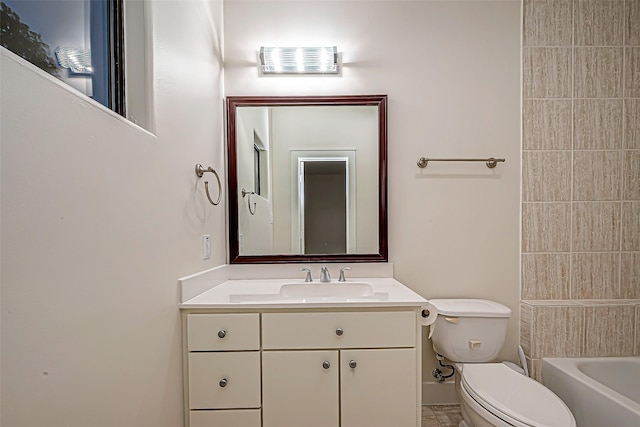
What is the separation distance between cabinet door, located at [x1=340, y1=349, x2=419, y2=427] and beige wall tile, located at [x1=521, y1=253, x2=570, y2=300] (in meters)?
1.03

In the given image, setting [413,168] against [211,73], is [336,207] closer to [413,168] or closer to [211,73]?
[413,168]

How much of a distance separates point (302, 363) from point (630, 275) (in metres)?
2.02

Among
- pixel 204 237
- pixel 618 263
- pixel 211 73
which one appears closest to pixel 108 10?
pixel 211 73

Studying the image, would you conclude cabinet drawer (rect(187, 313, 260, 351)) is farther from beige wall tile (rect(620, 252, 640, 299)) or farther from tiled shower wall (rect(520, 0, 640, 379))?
beige wall tile (rect(620, 252, 640, 299))

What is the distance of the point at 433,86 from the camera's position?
198cm

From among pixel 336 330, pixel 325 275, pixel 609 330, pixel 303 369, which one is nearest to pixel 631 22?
pixel 609 330

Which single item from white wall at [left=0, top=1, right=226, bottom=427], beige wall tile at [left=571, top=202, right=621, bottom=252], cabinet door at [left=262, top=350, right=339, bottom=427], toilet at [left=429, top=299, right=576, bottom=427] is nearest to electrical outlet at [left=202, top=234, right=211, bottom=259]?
white wall at [left=0, top=1, right=226, bottom=427]

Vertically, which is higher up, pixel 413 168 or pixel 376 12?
pixel 376 12

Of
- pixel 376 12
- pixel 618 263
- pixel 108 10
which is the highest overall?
pixel 376 12

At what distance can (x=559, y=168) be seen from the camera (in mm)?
1971

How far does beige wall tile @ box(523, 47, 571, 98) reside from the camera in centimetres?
197

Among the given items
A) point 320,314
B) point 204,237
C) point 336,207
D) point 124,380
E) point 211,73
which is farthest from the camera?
point 336,207

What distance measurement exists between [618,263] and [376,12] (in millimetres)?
2065

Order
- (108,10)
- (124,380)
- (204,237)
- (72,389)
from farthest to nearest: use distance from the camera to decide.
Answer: (204,237) < (108,10) < (124,380) < (72,389)
